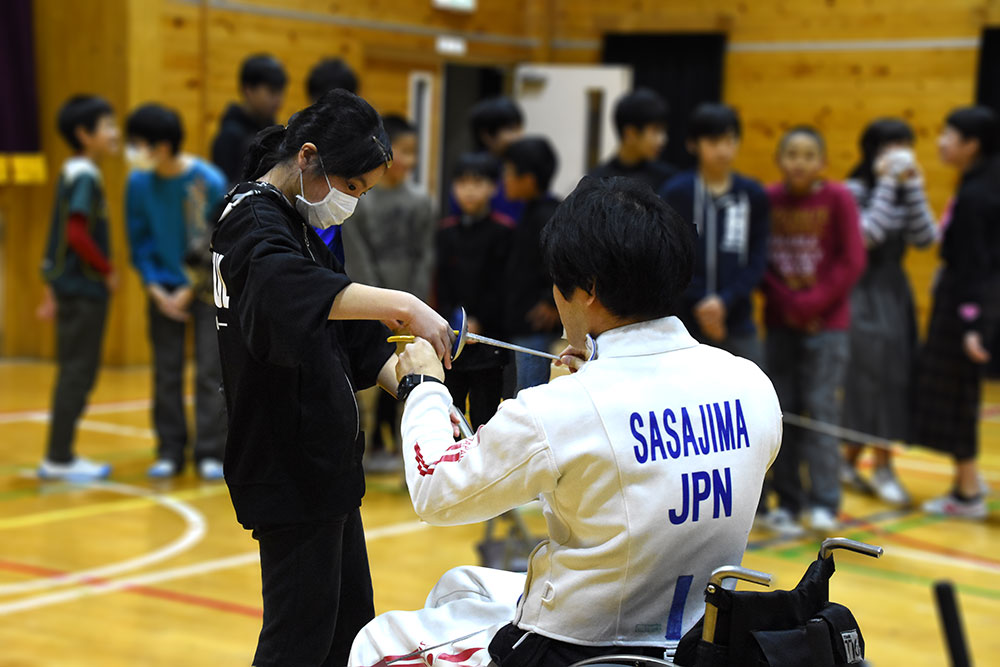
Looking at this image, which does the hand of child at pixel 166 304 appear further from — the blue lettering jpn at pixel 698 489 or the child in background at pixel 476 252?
the blue lettering jpn at pixel 698 489

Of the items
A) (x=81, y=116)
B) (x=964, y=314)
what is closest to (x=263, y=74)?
(x=81, y=116)

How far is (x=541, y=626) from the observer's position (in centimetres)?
167

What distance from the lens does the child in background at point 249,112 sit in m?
5.30

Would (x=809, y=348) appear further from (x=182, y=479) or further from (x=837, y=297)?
(x=182, y=479)

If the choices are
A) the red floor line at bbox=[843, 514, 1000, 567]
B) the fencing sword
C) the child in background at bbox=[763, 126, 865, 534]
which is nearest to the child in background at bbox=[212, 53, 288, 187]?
the child in background at bbox=[763, 126, 865, 534]

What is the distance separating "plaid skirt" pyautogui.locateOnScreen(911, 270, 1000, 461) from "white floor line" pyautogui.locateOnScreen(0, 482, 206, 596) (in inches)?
113

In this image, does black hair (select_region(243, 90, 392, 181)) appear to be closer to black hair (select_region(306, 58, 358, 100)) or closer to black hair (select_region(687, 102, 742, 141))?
black hair (select_region(687, 102, 742, 141))

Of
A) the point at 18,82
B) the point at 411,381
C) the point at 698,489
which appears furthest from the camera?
the point at 18,82

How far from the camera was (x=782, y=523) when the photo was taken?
15.4 feet

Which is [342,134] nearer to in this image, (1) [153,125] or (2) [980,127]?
(1) [153,125]

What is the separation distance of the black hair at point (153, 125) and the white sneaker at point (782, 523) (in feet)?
9.27

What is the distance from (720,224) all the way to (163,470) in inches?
97.2

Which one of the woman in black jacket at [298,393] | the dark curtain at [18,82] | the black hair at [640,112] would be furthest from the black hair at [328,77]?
the woman in black jacket at [298,393]

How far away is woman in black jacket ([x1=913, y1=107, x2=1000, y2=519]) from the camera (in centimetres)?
484
